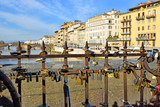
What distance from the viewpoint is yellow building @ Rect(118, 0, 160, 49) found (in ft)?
152

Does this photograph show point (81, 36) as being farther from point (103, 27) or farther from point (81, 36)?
point (103, 27)

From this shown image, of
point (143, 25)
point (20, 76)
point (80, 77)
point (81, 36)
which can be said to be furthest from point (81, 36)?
point (20, 76)

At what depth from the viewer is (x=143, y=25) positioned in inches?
2000

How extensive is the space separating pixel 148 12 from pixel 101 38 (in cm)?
2610

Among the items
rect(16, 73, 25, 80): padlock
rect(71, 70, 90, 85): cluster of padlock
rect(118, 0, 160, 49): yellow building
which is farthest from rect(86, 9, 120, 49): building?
rect(16, 73, 25, 80): padlock

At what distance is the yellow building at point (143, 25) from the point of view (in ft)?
152

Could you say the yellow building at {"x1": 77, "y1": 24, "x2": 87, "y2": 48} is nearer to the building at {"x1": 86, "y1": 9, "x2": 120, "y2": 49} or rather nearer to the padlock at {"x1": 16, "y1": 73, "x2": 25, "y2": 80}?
the building at {"x1": 86, "y1": 9, "x2": 120, "y2": 49}

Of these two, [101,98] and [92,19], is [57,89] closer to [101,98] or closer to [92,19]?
[101,98]

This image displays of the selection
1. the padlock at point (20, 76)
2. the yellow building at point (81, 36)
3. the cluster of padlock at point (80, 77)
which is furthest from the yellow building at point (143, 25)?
the padlock at point (20, 76)

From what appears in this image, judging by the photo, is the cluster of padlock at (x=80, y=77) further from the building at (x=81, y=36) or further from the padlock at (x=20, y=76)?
the building at (x=81, y=36)

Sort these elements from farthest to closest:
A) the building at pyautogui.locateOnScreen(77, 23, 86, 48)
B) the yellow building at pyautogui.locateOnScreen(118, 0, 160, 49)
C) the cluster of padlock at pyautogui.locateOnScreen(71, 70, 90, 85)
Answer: the building at pyautogui.locateOnScreen(77, 23, 86, 48)
the yellow building at pyautogui.locateOnScreen(118, 0, 160, 49)
the cluster of padlock at pyautogui.locateOnScreen(71, 70, 90, 85)

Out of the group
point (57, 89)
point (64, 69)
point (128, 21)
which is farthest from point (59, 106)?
point (128, 21)

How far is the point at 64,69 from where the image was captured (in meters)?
2.39

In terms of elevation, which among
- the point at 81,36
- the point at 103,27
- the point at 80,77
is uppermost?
the point at 103,27
